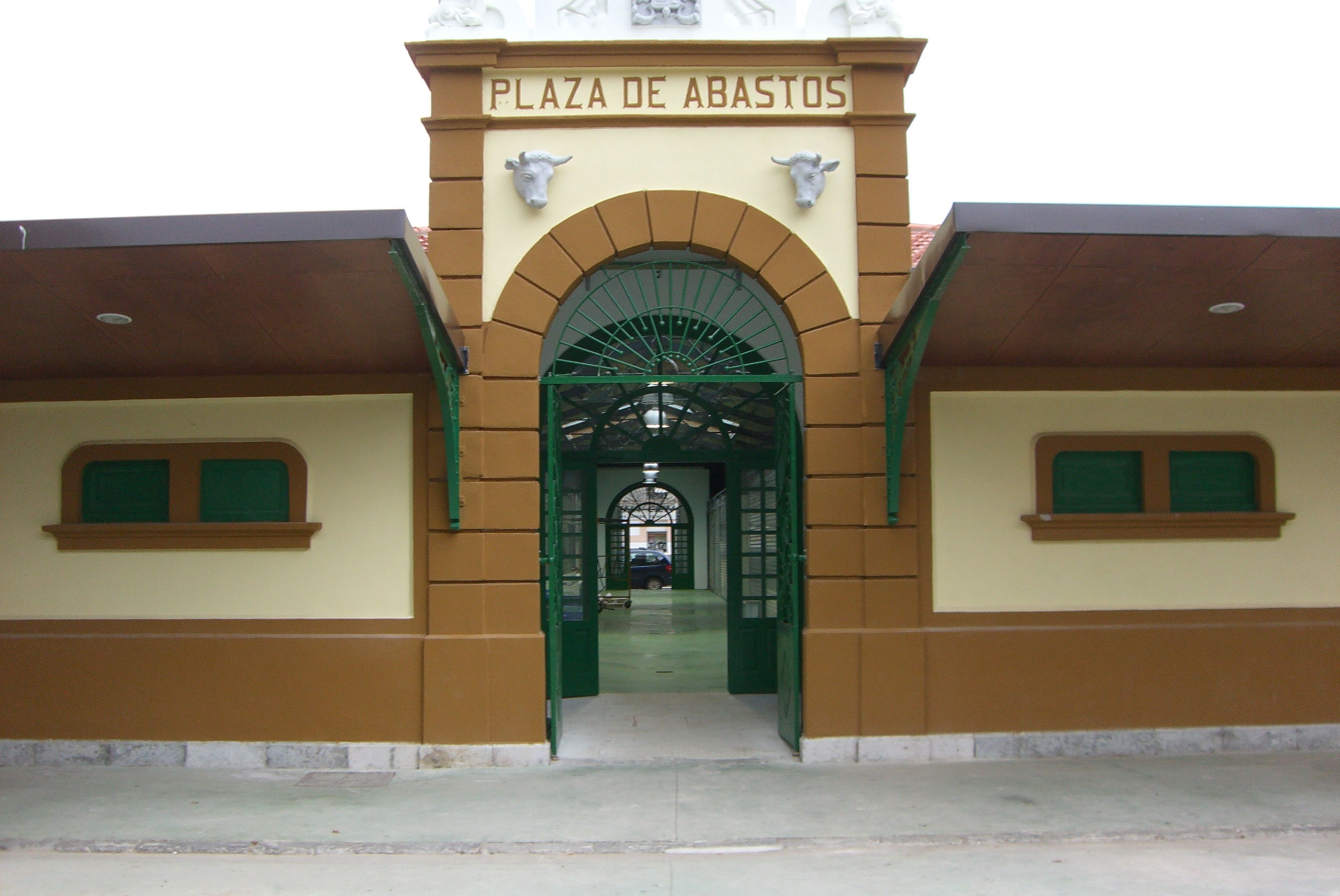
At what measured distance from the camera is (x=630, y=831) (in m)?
6.02

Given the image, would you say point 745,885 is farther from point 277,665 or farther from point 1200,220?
point 1200,220

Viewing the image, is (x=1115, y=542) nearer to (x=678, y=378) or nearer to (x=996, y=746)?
(x=996, y=746)

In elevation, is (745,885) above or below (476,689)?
below

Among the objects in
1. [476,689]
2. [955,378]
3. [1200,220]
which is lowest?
[476,689]

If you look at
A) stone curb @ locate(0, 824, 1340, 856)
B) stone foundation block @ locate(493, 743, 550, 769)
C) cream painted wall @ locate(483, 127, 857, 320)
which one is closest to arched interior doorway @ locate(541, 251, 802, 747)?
cream painted wall @ locate(483, 127, 857, 320)

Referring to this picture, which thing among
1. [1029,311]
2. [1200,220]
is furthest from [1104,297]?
[1200,220]

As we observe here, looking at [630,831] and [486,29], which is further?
[486,29]

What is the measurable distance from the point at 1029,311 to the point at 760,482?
3789mm

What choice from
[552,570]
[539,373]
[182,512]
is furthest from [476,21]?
[182,512]

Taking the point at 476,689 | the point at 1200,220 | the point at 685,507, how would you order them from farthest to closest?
the point at 685,507
the point at 476,689
the point at 1200,220

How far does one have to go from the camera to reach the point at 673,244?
781 cm

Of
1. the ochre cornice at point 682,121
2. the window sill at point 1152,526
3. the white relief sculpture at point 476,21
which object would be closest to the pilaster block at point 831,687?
the window sill at point 1152,526

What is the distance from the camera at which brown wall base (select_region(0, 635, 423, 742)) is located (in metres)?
7.46

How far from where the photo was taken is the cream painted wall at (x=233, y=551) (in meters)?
7.62
